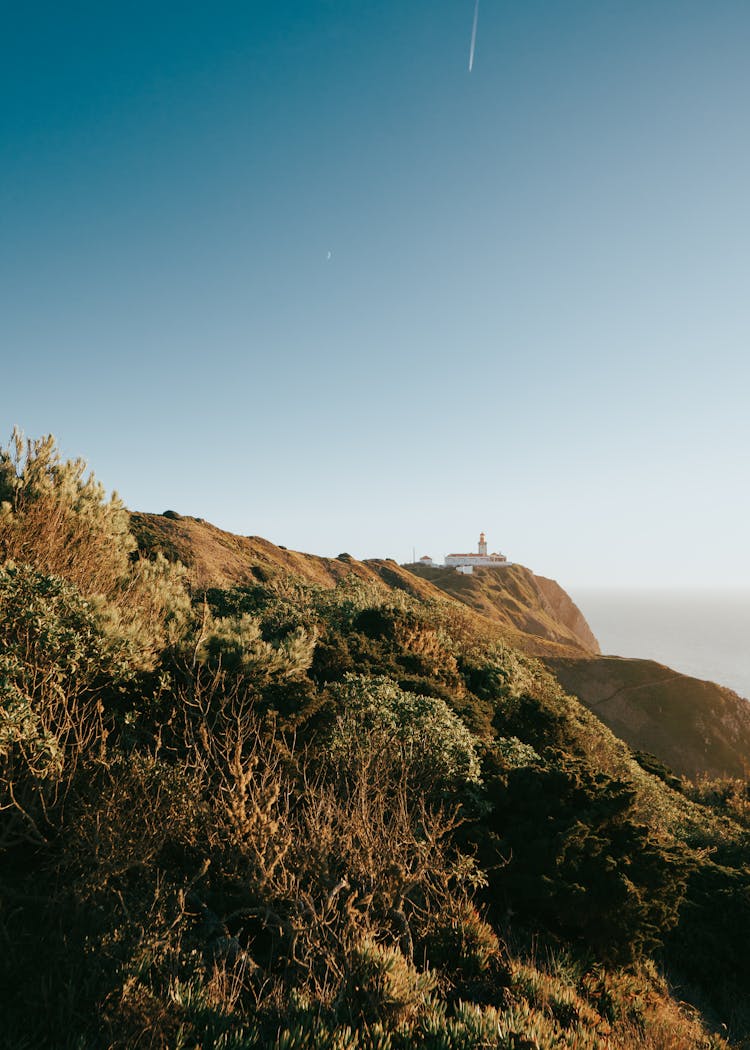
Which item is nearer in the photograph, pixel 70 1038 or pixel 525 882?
pixel 70 1038

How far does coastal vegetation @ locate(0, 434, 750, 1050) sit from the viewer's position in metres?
8.02

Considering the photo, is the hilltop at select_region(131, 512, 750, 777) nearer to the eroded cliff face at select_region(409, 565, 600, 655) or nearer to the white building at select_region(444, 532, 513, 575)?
the eroded cliff face at select_region(409, 565, 600, 655)

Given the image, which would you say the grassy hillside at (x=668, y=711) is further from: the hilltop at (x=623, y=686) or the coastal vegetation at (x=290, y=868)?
the coastal vegetation at (x=290, y=868)

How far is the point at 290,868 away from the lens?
10336mm

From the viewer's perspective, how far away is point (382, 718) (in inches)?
585

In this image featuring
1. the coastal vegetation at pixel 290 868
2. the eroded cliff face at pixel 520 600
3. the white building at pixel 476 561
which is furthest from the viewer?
the white building at pixel 476 561

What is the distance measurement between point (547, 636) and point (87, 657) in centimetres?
12112

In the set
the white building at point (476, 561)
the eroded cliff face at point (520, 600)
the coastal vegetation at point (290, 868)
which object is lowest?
the coastal vegetation at point (290, 868)

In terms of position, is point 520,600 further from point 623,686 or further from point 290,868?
point 290,868

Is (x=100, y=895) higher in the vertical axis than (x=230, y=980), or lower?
higher

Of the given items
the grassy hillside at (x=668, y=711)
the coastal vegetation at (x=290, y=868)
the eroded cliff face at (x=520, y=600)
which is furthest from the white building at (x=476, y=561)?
the coastal vegetation at (x=290, y=868)

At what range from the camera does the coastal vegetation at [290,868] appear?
26.3ft

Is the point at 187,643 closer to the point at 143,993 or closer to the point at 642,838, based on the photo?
the point at 143,993

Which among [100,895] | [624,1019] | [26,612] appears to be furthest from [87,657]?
[624,1019]
